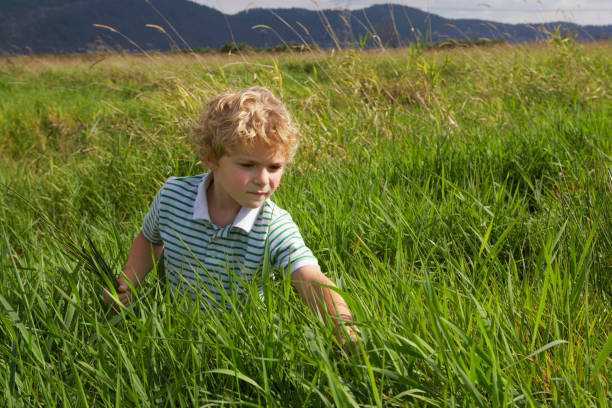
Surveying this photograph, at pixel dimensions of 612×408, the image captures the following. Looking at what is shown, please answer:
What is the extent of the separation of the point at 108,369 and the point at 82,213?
7.24ft

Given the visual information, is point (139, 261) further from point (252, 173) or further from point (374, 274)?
point (374, 274)


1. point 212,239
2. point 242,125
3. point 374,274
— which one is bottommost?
point 374,274

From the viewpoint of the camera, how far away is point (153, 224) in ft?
5.56

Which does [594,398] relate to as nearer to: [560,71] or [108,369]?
[108,369]

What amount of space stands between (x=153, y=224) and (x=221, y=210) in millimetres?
285

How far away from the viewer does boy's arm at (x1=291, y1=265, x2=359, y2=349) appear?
1.14m

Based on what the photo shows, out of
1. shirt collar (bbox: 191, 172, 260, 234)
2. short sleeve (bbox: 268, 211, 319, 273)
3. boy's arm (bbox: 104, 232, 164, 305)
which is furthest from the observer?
boy's arm (bbox: 104, 232, 164, 305)

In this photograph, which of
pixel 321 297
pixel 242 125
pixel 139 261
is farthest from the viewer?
pixel 139 261

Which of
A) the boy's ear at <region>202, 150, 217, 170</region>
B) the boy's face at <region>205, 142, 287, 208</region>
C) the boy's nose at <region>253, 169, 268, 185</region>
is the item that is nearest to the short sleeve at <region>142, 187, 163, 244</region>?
the boy's ear at <region>202, 150, 217, 170</region>

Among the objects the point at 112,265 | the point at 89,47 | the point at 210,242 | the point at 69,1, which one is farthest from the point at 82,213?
the point at 69,1

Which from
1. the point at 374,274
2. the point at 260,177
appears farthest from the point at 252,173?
the point at 374,274

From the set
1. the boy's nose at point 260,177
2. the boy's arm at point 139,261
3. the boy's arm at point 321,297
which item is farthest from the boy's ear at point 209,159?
the boy's arm at point 321,297

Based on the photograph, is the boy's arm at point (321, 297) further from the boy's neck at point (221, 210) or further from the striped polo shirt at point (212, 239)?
the boy's neck at point (221, 210)

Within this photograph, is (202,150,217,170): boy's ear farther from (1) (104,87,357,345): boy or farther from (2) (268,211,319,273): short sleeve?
(2) (268,211,319,273): short sleeve
